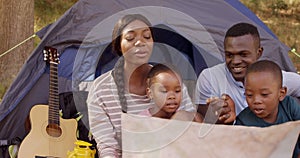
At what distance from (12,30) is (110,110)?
5.25 ft

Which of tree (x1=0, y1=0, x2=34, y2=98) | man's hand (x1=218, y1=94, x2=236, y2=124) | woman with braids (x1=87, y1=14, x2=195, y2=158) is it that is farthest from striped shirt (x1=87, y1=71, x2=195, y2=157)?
tree (x1=0, y1=0, x2=34, y2=98)

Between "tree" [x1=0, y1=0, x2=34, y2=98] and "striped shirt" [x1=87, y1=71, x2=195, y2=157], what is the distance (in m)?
1.43

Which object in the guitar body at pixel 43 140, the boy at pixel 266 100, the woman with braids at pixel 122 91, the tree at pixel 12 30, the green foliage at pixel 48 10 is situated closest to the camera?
the boy at pixel 266 100

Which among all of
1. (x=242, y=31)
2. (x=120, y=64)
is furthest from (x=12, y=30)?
(x=242, y=31)

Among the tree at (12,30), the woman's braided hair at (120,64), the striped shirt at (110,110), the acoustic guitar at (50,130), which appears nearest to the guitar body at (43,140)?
the acoustic guitar at (50,130)

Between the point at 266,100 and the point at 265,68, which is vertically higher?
the point at 265,68

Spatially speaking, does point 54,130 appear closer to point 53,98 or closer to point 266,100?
point 53,98

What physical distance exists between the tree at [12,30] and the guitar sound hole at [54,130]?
116cm

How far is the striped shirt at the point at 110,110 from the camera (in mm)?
2240

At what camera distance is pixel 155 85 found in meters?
2.18

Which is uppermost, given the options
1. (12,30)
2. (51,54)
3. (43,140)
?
(12,30)

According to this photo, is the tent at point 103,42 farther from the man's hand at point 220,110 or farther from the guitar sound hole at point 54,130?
the man's hand at point 220,110

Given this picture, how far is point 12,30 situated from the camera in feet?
11.9

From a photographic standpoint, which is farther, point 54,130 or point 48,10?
point 48,10
